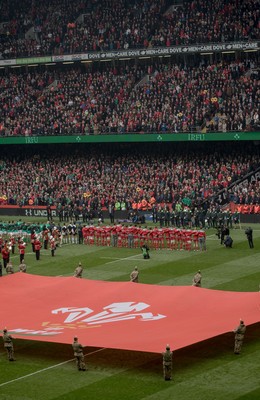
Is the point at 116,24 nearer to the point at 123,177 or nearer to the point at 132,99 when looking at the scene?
the point at 132,99

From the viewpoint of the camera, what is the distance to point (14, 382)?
26922mm

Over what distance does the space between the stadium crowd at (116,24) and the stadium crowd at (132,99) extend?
1.87 m

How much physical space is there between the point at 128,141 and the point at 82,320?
35333 mm

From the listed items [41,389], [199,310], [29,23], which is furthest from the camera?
[29,23]

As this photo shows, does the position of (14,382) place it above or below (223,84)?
below

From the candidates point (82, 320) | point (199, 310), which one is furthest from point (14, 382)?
point (199, 310)

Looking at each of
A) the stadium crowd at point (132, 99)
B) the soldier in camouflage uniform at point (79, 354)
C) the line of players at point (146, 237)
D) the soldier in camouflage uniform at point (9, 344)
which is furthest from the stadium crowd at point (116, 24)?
the soldier in camouflage uniform at point (79, 354)

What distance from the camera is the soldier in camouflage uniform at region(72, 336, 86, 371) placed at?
26.9 metres

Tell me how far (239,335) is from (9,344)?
21.9 ft

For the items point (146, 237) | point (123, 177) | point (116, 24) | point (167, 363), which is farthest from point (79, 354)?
point (116, 24)

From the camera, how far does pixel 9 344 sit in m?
28.7

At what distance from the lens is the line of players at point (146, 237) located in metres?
47.5

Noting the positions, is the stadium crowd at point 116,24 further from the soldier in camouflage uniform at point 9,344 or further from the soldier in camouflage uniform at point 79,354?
the soldier in camouflage uniform at point 79,354

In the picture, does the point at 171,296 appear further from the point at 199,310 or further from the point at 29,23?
the point at 29,23
